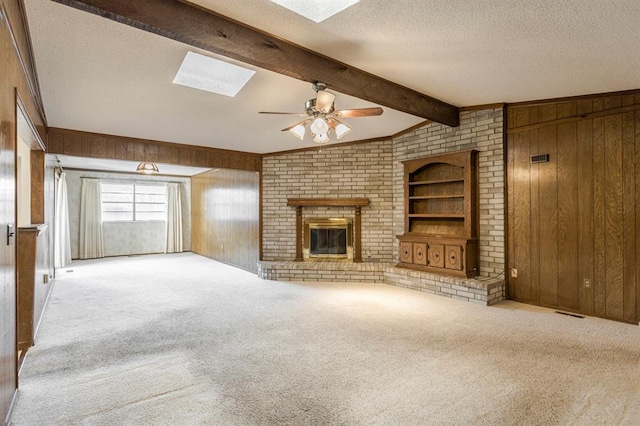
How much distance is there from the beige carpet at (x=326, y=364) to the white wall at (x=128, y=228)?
5276 millimetres

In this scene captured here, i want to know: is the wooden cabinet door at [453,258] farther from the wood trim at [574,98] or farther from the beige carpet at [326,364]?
the wood trim at [574,98]

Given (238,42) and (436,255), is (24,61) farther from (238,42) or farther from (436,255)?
(436,255)

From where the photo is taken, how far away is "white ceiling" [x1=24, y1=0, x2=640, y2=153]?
2221mm

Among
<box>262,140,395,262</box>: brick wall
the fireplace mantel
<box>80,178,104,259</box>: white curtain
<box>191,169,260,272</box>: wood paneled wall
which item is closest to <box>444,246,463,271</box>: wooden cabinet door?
<box>262,140,395,262</box>: brick wall

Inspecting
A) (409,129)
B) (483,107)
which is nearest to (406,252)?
(409,129)

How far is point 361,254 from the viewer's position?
6004 mm

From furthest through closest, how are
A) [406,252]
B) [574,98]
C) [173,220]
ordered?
[173,220] → [406,252] → [574,98]

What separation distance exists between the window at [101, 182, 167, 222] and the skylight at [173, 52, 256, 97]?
7387 mm

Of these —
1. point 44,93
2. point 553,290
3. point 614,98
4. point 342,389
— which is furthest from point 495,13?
point 44,93

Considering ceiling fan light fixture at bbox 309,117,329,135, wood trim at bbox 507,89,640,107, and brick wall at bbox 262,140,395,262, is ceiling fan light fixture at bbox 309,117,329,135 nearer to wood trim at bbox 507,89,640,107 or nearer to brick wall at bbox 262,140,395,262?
wood trim at bbox 507,89,640,107

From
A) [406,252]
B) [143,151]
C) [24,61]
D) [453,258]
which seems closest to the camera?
[24,61]

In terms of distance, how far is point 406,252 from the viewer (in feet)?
17.4

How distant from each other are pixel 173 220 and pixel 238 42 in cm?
865

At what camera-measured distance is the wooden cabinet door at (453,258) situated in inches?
179
